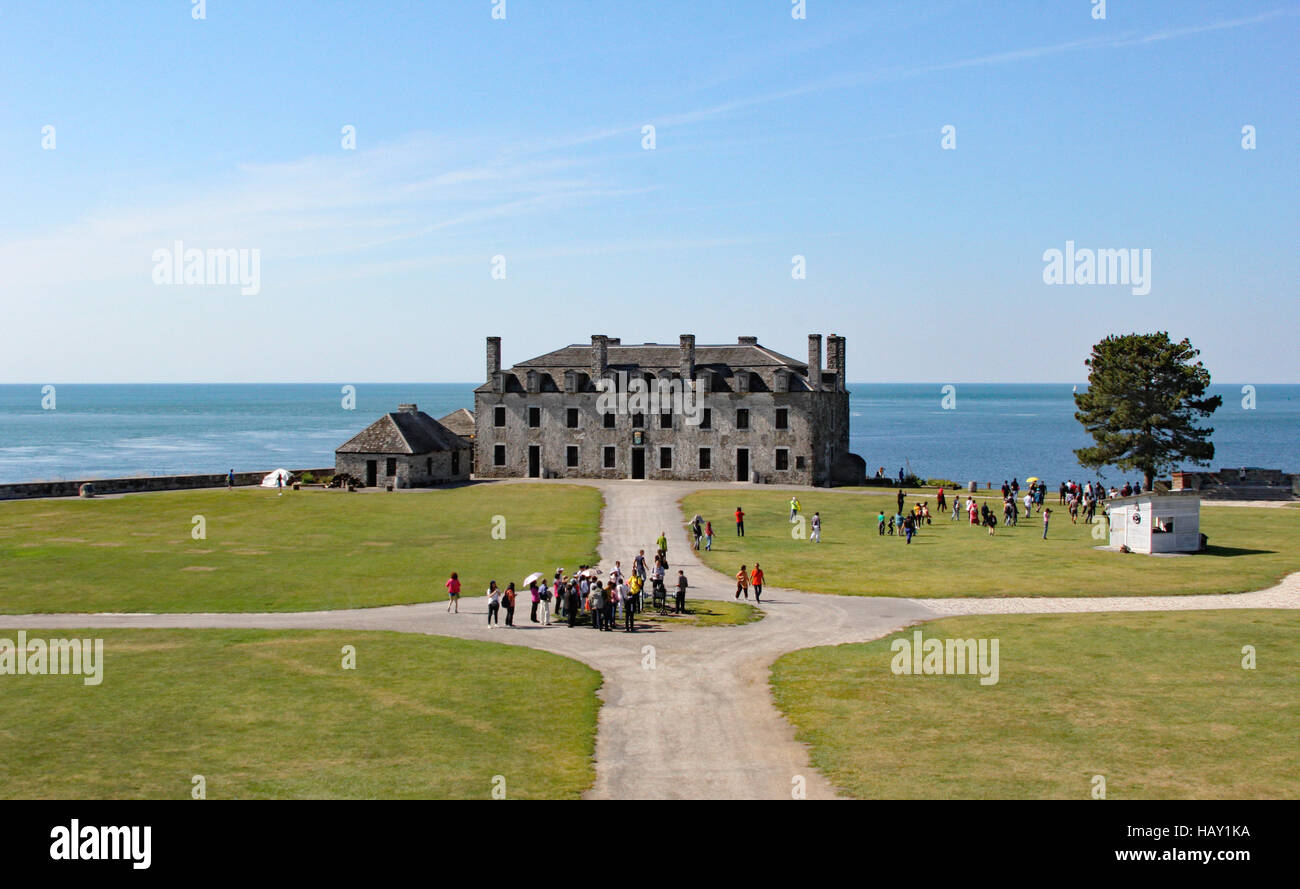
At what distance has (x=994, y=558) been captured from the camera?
3947 centimetres

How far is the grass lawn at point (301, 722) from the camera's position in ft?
52.4

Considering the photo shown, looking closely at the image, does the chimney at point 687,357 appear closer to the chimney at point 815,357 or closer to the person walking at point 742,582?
the chimney at point 815,357

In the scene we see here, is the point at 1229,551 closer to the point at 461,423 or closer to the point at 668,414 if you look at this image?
the point at 668,414

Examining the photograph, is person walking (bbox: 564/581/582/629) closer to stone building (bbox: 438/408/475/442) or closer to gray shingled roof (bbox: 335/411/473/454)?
gray shingled roof (bbox: 335/411/473/454)

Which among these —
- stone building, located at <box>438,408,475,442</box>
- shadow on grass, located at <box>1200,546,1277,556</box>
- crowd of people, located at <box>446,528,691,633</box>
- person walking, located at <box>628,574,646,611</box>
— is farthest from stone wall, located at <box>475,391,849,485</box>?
person walking, located at <box>628,574,646,611</box>

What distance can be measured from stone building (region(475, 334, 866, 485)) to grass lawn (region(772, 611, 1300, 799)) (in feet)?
129

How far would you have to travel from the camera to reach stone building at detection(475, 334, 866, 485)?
67000 millimetres

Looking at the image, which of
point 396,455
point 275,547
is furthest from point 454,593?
point 396,455

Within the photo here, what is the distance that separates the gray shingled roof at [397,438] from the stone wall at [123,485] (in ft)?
14.3

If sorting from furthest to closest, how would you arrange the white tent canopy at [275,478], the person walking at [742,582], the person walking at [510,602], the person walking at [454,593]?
the white tent canopy at [275,478] → the person walking at [742,582] → the person walking at [454,593] → the person walking at [510,602]

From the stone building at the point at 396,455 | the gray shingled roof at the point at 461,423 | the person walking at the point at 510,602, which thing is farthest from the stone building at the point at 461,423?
the person walking at the point at 510,602

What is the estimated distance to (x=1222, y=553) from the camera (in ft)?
131
